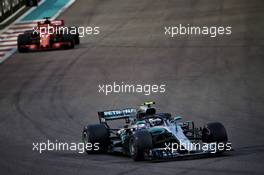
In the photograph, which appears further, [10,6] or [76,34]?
[10,6]

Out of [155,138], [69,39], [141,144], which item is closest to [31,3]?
[69,39]

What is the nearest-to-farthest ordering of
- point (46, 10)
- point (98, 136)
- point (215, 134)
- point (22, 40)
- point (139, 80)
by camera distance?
1. point (215, 134)
2. point (98, 136)
3. point (139, 80)
4. point (22, 40)
5. point (46, 10)

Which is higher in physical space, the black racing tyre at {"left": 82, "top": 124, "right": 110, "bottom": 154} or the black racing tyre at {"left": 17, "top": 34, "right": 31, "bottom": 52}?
the black racing tyre at {"left": 82, "top": 124, "right": 110, "bottom": 154}

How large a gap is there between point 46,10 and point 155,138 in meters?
27.3

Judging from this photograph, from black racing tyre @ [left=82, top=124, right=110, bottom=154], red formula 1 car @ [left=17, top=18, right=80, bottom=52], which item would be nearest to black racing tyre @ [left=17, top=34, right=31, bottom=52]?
red formula 1 car @ [left=17, top=18, right=80, bottom=52]

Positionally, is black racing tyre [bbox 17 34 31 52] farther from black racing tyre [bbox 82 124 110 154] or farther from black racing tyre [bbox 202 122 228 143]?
black racing tyre [bbox 202 122 228 143]

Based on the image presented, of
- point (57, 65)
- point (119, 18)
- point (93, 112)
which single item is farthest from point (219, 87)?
point (119, 18)

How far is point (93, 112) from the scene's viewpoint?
2567cm

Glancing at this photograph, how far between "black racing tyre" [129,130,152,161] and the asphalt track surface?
29 centimetres

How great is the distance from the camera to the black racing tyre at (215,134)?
18.5 metres

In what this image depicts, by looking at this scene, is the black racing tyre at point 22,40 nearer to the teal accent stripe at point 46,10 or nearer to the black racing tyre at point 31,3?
the teal accent stripe at point 46,10

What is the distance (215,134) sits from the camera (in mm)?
18562

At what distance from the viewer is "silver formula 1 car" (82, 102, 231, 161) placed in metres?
17.9

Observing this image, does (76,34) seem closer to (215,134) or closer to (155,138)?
(155,138)
